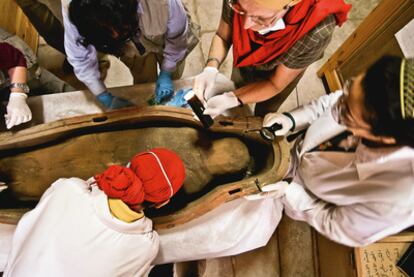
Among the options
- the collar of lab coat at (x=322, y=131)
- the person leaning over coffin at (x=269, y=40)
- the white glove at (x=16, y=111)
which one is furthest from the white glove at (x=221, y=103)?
the white glove at (x=16, y=111)

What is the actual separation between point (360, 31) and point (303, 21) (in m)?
1.02

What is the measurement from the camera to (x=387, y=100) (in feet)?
2.50

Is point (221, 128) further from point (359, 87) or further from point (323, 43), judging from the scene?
point (359, 87)

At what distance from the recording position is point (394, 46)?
1685mm

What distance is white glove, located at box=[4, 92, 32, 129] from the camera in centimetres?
145

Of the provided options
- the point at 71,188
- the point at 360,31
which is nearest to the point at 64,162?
the point at 71,188

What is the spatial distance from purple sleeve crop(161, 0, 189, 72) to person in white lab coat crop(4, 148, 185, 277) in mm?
577

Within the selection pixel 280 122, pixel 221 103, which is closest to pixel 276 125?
pixel 280 122

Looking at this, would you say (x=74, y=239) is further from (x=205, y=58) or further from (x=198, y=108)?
(x=205, y=58)

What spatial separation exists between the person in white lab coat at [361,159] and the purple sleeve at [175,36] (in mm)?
541

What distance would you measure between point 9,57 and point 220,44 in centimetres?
95

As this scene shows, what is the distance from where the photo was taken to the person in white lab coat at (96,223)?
3.38 ft

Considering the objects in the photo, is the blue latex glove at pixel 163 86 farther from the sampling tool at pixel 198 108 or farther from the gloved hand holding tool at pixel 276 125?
the gloved hand holding tool at pixel 276 125

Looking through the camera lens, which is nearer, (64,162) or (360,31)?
(64,162)
